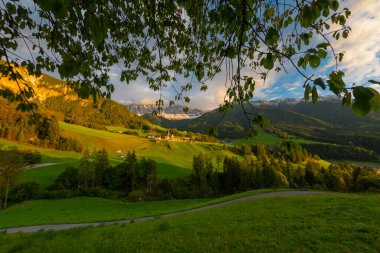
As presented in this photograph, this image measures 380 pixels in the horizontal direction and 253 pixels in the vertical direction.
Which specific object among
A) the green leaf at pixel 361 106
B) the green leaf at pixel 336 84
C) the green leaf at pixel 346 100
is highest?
the green leaf at pixel 336 84

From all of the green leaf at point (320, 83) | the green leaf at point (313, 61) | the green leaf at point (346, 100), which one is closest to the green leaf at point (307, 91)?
the green leaf at point (320, 83)

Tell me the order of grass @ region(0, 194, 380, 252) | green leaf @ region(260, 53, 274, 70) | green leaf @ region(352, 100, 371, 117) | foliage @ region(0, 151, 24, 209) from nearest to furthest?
green leaf @ region(352, 100, 371, 117) < green leaf @ region(260, 53, 274, 70) < grass @ region(0, 194, 380, 252) < foliage @ region(0, 151, 24, 209)

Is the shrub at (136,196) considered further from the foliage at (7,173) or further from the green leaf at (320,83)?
the green leaf at (320,83)

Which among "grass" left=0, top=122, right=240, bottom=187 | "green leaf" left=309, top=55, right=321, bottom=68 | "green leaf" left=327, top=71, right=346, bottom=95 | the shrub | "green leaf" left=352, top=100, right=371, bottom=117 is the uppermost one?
"green leaf" left=309, top=55, right=321, bottom=68

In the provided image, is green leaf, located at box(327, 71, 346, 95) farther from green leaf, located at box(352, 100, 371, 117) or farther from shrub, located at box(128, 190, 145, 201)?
shrub, located at box(128, 190, 145, 201)

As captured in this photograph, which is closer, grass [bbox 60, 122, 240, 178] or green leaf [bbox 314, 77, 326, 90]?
green leaf [bbox 314, 77, 326, 90]

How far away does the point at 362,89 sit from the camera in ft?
3.74

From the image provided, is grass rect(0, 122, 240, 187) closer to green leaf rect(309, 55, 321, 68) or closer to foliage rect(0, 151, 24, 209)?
foliage rect(0, 151, 24, 209)

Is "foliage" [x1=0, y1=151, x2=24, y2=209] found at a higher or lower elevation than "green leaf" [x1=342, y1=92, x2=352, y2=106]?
lower

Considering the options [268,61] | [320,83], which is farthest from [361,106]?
[268,61]

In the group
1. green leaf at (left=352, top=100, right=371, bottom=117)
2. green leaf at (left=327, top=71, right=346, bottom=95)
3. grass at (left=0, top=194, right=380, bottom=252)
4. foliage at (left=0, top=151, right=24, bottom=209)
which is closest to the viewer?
green leaf at (left=352, top=100, right=371, bottom=117)

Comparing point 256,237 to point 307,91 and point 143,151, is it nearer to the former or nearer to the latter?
point 307,91

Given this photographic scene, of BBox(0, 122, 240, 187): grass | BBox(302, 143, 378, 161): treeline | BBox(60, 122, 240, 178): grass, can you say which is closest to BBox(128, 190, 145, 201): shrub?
BBox(0, 122, 240, 187): grass

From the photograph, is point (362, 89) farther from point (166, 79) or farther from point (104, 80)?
point (166, 79)
